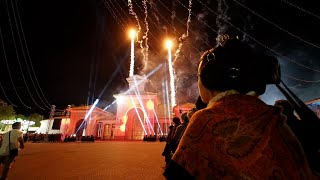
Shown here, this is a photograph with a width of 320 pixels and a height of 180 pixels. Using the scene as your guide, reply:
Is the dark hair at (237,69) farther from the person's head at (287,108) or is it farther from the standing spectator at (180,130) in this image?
the standing spectator at (180,130)

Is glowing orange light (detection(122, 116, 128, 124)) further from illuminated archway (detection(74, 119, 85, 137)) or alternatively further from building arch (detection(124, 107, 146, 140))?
illuminated archway (detection(74, 119, 85, 137))

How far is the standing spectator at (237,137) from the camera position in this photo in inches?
48.9

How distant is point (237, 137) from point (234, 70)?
0.49 meters

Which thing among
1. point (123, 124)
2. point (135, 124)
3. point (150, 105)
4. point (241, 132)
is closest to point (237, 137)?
point (241, 132)

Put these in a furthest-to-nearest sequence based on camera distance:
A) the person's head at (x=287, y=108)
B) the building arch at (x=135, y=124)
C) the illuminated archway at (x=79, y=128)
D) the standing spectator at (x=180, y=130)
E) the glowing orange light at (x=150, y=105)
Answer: the illuminated archway at (x=79, y=128)
the glowing orange light at (x=150, y=105)
the building arch at (x=135, y=124)
the standing spectator at (x=180, y=130)
the person's head at (x=287, y=108)

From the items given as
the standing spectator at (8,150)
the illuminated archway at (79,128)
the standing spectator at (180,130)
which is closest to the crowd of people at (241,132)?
the standing spectator at (180,130)

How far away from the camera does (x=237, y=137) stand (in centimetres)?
133

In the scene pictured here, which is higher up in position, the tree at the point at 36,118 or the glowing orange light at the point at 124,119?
the tree at the point at 36,118

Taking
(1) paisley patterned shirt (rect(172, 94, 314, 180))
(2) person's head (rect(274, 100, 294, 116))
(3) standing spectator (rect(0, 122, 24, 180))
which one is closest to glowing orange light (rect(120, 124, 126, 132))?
(3) standing spectator (rect(0, 122, 24, 180))

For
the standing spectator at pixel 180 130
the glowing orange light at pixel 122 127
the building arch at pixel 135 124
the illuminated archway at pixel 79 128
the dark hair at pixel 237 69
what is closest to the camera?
the dark hair at pixel 237 69

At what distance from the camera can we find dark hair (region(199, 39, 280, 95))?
5.06ft

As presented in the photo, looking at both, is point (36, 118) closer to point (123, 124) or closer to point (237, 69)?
point (123, 124)

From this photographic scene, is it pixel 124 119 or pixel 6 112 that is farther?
pixel 6 112

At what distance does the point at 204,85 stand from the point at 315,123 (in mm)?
846
